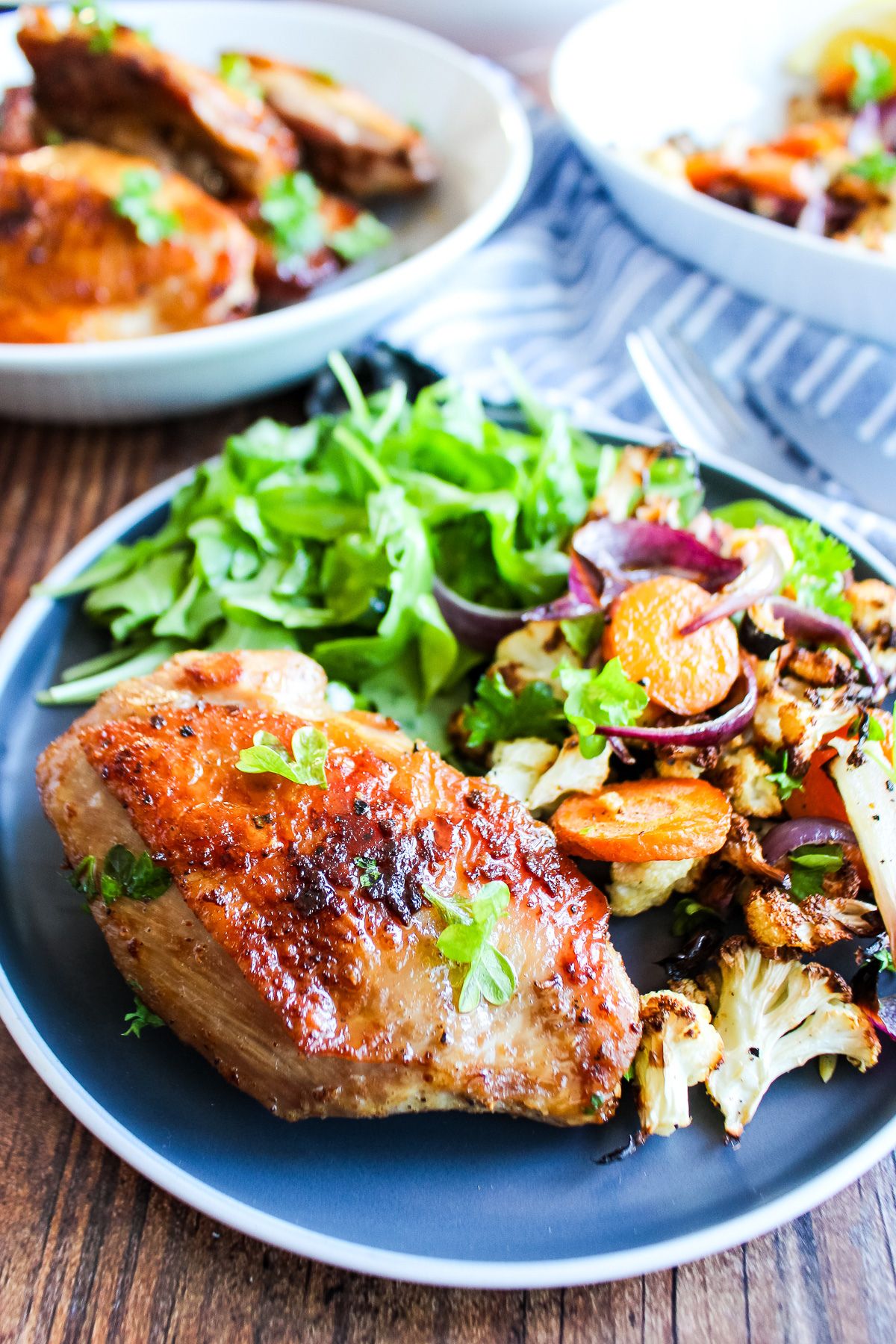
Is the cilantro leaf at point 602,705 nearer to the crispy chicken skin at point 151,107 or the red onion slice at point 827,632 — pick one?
the red onion slice at point 827,632

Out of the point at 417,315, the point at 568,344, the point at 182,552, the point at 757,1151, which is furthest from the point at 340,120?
the point at 757,1151

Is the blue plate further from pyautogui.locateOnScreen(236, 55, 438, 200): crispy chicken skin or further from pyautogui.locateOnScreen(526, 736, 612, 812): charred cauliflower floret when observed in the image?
pyautogui.locateOnScreen(236, 55, 438, 200): crispy chicken skin

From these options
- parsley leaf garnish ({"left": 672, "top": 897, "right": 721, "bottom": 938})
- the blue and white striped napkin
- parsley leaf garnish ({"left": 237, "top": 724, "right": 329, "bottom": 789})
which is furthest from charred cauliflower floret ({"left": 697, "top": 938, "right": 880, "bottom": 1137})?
the blue and white striped napkin

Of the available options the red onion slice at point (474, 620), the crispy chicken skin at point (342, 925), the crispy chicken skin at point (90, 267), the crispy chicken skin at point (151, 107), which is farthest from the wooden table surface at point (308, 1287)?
the crispy chicken skin at point (151, 107)

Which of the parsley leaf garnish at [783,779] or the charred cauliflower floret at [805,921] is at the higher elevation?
the parsley leaf garnish at [783,779]

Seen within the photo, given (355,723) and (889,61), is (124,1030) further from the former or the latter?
(889,61)
